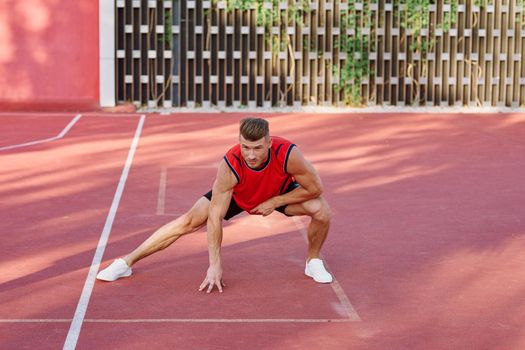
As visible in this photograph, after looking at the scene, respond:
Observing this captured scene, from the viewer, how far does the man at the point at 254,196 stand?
645cm

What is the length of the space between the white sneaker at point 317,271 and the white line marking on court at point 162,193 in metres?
2.54

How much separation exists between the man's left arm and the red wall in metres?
12.4

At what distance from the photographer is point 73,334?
565 centimetres

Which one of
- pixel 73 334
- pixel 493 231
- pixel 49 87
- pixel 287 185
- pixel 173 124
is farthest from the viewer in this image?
pixel 49 87

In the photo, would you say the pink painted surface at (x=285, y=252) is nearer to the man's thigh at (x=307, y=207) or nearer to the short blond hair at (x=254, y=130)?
the man's thigh at (x=307, y=207)

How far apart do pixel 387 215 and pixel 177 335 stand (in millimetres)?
3980

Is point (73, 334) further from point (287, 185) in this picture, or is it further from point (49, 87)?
point (49, 87)

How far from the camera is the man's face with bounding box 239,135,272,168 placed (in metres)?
6.27

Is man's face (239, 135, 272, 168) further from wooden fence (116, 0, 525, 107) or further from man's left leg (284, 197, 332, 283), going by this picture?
wooden fence (116, 0, 525, 107)

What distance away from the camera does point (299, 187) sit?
6.82m

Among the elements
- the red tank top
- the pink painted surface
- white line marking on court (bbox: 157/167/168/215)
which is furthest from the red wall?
the red tank top

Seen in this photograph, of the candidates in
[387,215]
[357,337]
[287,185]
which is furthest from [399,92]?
[357,337]

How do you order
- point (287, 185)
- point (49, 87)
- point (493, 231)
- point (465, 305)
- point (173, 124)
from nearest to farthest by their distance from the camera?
1. point (465, 305)
2. point (287, 185)
3. point (493, 231)
4. point (173, 124)
5. point (49, 87)

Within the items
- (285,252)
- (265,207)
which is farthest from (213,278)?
(285,252)
